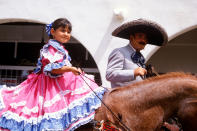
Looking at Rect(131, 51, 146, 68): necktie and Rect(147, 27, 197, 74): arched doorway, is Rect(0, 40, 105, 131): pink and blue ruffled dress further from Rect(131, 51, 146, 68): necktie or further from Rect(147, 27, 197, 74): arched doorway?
Rect(147, 27, 197, 74): arched doorway

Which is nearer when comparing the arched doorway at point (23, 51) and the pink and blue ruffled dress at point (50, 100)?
the pink and blue ruffled dress at point (50, 100)

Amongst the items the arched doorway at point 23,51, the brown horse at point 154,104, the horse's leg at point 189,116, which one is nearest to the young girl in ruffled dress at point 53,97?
the brown horse at point 154,104

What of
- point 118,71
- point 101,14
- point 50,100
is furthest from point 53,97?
point 101,14

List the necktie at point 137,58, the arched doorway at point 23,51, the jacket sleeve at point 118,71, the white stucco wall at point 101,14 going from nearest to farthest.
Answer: the jacket sleeve at point 118,71 < the necktie at point 137,58 < the white stucco wall at point 101,14 < the arched doorway at point 23,51

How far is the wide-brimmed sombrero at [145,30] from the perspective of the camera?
102 inches

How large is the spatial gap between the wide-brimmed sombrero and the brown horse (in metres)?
0.69

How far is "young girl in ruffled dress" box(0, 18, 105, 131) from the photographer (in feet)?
7.05

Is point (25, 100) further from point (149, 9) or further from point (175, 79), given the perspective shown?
point (149, 9)

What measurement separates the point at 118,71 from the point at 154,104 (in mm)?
475

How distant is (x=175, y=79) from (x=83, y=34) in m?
3.97

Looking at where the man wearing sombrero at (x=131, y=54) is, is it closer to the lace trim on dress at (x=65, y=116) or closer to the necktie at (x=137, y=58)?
the necktie at (x=137, y=58)

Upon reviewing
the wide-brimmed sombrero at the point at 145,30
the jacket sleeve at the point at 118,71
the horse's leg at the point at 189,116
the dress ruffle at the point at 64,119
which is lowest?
the dress ruffle at the point at 64,119

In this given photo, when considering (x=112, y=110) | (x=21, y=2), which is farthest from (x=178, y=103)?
(x=21, y=2)

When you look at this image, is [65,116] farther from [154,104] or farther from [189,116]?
[189,116]
